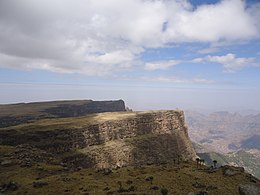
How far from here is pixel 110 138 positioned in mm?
123375

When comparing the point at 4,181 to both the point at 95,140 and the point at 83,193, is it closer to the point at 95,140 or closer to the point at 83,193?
the point at 83,193

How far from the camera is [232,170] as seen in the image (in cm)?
4525

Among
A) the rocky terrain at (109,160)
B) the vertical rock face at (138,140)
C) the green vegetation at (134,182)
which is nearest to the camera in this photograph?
the green vegetation at (134,182)

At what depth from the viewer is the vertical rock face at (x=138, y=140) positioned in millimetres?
113231

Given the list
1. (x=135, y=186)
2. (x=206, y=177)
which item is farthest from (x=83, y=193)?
(x=206, y=177)

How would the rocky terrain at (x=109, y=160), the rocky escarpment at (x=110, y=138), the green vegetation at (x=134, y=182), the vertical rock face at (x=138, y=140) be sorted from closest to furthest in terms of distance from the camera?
the green vegetation at (x=134, y=182)
the rocky terrain at (x=109, y=160)
the rocky escarpment at (x=110, y=138)
the vertical rock face at (x=138, y=140)

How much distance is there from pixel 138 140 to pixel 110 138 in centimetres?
1343

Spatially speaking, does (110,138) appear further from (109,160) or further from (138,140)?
(138,140)

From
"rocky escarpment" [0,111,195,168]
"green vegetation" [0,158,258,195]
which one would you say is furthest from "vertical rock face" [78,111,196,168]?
"green vegetation" [0,158,258,195]

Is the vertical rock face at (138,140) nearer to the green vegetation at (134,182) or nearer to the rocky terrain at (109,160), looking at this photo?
the rocky terrain at (109,160)

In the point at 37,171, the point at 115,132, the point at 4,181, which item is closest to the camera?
the point at 4,181

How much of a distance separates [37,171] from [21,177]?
4.27 meters

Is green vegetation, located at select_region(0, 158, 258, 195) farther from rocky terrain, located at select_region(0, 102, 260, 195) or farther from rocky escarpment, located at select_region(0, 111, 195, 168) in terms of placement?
rocky escarpment, located at select_region(0, 111, 195, 168)

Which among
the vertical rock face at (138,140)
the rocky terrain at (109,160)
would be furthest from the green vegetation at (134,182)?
the vertical rock face at (138,140)
